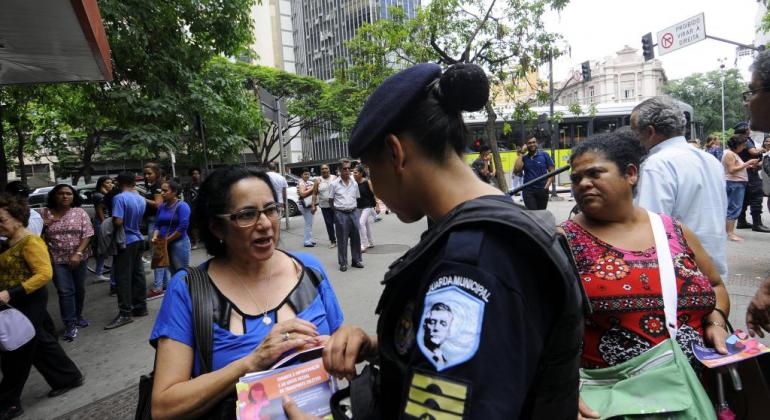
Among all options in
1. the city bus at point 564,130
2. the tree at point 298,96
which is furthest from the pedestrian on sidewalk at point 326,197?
the tree at point 298,96

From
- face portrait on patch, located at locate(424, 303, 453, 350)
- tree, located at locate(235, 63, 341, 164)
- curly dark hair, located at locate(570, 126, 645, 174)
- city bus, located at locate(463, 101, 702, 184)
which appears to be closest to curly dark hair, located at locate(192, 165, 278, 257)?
face portrait on patch, located at locate(424, 303, 453, 350)

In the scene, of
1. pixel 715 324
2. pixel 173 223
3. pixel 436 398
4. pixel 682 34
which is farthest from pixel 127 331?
pixel 682 34

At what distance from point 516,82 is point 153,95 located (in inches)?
375

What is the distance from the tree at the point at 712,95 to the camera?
50344 mm

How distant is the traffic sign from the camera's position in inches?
517

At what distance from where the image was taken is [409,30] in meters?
11.9

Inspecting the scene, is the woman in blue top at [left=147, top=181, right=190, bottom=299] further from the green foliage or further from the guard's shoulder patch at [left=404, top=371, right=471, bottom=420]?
the guard's shoulder patch at [left=404, top=371, right=471, bottom=420]

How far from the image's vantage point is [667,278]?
69.6 inches

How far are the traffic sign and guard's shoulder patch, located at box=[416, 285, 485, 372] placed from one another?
16.2 metres

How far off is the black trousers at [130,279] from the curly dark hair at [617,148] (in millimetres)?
5753

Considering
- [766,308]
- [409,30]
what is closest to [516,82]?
[409,30]

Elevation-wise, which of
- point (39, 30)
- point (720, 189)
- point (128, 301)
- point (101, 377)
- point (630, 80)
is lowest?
point (101, 377)

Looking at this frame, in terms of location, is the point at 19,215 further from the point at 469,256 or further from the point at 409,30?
the point at 409,30

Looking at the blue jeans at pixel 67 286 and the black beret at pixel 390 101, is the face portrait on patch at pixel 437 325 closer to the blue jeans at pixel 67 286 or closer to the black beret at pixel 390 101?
the black beret at pixel 390 101
